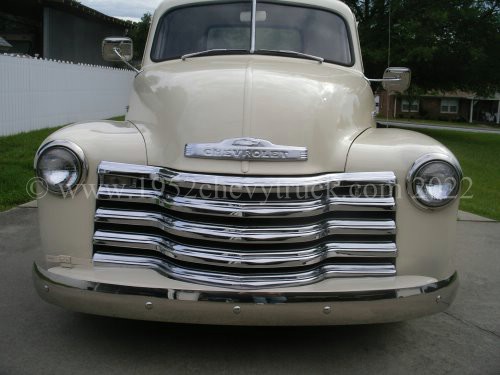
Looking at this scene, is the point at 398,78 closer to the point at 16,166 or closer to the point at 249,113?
the point at 249,113

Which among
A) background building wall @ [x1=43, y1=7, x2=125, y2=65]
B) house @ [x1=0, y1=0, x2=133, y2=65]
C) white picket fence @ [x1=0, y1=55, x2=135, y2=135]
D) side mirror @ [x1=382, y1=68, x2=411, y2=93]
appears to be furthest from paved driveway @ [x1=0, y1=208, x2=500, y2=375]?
background building wall @ [x1=43, y1=7, x2=125, y2=65]

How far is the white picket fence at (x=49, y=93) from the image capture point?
36.7ft

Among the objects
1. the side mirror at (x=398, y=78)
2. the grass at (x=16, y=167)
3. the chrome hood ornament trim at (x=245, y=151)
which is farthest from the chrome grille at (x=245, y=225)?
the grass at (x=16, y=167)

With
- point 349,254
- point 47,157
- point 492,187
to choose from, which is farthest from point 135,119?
point 492,187

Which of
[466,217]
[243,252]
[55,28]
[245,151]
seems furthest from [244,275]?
[55,28]

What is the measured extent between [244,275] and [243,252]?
0.37 feet

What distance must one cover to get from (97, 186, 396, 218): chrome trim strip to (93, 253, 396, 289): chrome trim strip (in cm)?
28

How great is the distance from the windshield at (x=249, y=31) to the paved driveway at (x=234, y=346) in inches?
77.3

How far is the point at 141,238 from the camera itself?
287 centimetres

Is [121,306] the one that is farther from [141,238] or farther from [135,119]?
[135,119]

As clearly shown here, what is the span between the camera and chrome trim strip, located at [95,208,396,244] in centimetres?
280

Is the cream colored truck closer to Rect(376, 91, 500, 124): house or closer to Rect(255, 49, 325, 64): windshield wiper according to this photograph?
Rect(255, 49, 325, 64): windshield wiper

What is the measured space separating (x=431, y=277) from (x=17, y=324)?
2.42 m

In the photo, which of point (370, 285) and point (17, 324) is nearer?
point (370, 285)
